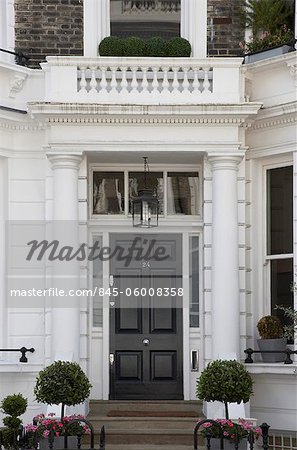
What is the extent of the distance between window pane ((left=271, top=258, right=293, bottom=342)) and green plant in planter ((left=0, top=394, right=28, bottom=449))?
3771 millimetres

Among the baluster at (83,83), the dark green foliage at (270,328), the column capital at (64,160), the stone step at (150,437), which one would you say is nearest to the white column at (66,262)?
the column capital at (64,160)

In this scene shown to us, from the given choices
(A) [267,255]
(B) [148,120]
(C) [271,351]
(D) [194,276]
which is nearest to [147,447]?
(C) [271,351]

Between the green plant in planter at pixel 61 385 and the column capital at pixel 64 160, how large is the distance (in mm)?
2737

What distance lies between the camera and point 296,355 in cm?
1501

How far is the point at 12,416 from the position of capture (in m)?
14.0

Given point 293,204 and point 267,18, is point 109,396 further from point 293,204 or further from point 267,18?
point 267,18

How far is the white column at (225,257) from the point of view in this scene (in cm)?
1503

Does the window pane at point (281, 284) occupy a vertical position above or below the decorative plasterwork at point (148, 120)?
below

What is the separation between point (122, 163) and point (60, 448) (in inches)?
174

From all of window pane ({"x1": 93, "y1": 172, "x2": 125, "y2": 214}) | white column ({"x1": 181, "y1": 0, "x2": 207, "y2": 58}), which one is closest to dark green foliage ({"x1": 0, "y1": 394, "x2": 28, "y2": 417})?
window pane ({"x1": 93, "y1": 172, "x2": 125, "y2": 214})

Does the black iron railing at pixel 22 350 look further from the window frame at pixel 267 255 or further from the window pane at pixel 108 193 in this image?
the window frame at pixel 267 255

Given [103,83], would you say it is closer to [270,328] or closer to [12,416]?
[270,328]

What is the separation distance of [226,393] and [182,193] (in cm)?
362

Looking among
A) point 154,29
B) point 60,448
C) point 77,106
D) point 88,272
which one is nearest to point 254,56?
point 154,29
